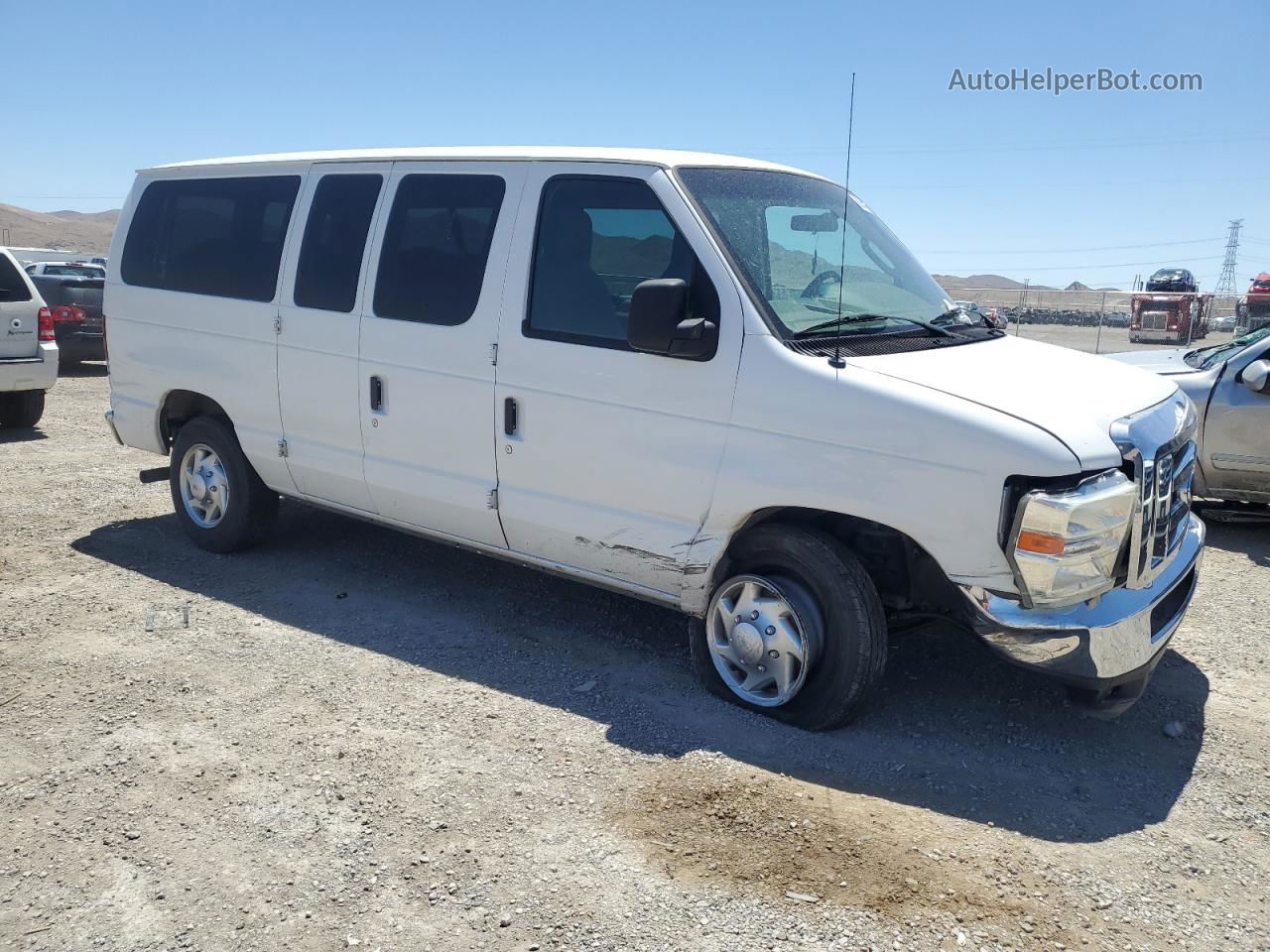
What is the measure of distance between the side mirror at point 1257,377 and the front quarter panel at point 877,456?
477 centimetres

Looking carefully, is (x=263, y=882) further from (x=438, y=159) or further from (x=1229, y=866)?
(x=438, y=159)

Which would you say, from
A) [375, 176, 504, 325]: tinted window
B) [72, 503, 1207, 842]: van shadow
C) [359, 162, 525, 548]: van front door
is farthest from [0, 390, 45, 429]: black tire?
[375, 176, 504, 325]: tinted window

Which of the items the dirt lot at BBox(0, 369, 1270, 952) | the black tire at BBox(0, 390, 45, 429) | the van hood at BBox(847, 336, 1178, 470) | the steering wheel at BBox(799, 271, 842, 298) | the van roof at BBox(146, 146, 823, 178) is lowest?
the dirt lot at BBox(0, 369, 1270, 952)

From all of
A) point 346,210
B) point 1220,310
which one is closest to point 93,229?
point 1220,310

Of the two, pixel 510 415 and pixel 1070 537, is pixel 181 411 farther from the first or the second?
pixel 1070 537

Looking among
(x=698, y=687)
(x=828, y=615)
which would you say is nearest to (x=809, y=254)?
(x=828, y=615)

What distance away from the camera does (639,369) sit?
455 centimetres

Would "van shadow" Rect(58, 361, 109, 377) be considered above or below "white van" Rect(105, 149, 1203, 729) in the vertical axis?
below

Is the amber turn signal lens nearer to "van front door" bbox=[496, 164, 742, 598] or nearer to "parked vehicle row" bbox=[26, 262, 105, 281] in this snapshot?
"van front door" bbox=[496, 164, 742, 598]

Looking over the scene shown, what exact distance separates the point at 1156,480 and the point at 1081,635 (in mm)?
738

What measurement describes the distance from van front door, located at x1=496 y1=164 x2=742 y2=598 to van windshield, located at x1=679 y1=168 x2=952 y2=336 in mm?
193

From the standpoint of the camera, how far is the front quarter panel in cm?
379

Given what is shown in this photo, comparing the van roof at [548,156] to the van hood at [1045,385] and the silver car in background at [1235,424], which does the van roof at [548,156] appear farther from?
the silver car in background at [1235,424]

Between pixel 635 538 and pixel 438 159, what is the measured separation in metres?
2.22
